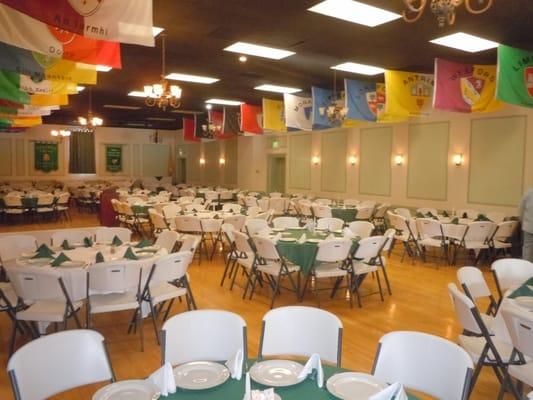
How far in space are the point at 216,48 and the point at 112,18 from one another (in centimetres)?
461

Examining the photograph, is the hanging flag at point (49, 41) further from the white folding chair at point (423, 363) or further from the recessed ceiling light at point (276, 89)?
the recessed ceiling light at point (276, 89)

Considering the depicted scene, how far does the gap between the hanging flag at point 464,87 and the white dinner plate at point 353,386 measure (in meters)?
6.81

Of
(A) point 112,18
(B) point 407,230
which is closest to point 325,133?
(B) point 407,230

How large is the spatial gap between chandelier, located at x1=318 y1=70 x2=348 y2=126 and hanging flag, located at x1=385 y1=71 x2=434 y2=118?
1.20 metres

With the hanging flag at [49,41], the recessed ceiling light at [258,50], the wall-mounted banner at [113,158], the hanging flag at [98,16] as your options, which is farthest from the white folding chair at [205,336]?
the wall-mounted banner at [113,158]

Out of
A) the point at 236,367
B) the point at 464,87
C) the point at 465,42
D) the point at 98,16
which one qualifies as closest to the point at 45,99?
the point at 98,16

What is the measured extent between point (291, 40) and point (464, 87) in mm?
3335

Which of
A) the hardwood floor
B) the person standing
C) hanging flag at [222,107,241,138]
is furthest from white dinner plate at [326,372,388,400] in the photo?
hanging flag at [222,107,241,138]

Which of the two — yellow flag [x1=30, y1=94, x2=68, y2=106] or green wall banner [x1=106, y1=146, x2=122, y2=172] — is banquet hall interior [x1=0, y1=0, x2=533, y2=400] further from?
green wall banner [x1=106, y1=146, x2=122, y2=172]

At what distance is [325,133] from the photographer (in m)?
14.5

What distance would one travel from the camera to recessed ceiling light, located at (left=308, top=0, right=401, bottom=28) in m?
5.97

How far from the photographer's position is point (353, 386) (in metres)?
2.07

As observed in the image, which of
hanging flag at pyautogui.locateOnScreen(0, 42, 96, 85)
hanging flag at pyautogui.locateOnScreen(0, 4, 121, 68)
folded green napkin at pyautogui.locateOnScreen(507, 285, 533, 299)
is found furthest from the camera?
hanging flag at pyautogui.locateOnScreen(0, 42, 96, 85)

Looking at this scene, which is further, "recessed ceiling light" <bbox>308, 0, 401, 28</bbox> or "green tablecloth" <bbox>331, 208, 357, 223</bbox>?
"green tablecloth" <bbox>331, 208, 357, 223</bbox>
